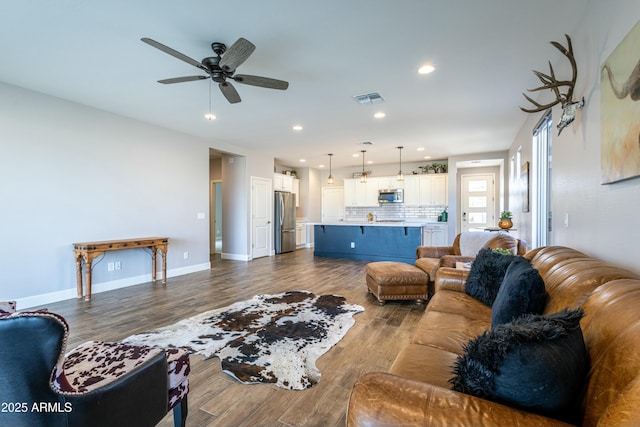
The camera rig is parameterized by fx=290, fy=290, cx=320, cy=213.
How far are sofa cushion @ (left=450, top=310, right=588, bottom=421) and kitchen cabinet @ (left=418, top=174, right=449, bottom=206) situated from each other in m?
7.76

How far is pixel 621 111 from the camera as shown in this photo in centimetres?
152

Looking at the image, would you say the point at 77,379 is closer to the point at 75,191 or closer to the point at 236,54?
the point at 236,54

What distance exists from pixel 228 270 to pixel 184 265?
831 millimetres

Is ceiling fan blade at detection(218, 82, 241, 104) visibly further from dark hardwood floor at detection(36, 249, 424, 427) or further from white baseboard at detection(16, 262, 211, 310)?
white baseboard at detection(16, 262, 211, 310)

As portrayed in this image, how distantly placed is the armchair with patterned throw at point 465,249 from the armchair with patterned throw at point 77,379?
3.22 metres

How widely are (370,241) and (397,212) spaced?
252cm

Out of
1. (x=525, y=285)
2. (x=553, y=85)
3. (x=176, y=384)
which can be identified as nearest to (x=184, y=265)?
(x=176, y=384)

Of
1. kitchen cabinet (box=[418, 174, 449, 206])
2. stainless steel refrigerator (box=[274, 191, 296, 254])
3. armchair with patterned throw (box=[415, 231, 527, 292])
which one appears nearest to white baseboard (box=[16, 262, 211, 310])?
stainless steel refrigerator (box=[274, 191, 296, 254])

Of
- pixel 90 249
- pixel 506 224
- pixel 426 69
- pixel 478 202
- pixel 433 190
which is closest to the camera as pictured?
pixel 426 69

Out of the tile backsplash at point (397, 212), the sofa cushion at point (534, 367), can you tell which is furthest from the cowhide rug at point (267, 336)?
the tile backsplash at point (397, 212)

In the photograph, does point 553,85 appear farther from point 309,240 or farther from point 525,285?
point 309,240

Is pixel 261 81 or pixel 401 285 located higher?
pixel 261 81

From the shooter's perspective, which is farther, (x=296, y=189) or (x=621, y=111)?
(x=296, y=189)

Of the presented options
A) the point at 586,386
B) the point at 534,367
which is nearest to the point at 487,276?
the point at 586,386
